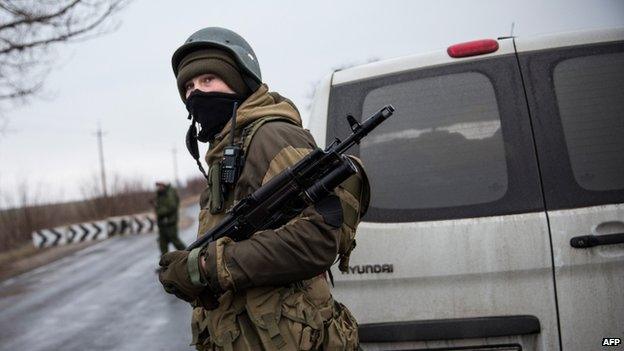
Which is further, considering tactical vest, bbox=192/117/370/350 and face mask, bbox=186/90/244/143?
face mask, bbox=186/90/244/143

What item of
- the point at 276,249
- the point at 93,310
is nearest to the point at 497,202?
the point at 276,249

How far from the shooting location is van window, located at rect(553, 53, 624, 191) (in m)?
2.30

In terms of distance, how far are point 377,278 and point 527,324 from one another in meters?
0.61

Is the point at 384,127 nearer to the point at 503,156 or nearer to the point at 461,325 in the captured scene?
the point at 503,156

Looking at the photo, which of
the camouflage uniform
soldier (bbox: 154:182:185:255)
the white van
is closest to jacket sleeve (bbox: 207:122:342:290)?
the camouflage uniform

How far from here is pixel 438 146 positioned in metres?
2.44

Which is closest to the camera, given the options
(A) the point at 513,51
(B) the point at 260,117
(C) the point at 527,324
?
(B) the point at 260,117

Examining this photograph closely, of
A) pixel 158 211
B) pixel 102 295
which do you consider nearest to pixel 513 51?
pixel 102 295

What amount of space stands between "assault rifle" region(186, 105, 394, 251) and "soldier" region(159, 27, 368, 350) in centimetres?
5

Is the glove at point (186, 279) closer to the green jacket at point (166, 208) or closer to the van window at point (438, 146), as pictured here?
the van window at point (438, 146)

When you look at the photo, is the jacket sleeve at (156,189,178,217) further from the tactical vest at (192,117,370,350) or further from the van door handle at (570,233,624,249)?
the van door handle at (570,233,624,249)

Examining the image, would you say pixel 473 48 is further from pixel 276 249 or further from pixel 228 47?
pixel 276 249

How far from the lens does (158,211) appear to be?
12.2 m
